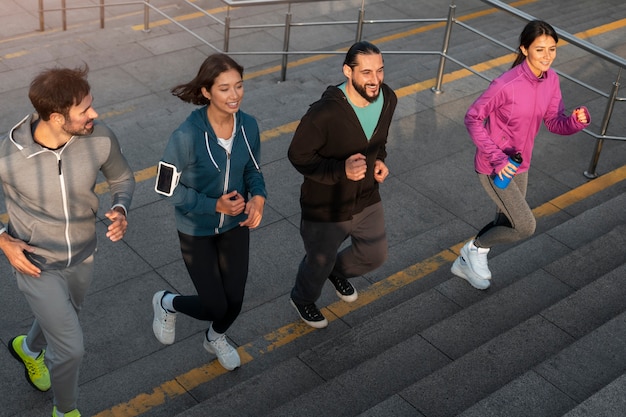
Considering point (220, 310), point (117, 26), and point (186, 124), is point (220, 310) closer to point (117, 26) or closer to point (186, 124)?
point (186, 124)

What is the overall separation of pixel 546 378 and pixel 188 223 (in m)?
2.04

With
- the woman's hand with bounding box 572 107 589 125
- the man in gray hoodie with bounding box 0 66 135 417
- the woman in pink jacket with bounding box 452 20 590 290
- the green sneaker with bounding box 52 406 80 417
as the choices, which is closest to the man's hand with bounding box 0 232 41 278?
the man in gray hoodie with bounding box 0 66 135 417

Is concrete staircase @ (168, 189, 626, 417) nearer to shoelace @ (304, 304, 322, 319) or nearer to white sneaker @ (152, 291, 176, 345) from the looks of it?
shoelace @ (304, 304, 322, 319)

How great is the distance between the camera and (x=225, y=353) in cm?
555

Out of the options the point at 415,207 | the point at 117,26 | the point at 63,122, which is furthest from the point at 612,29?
the point at 63,122

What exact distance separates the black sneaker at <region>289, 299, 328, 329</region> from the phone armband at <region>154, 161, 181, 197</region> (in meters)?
1.52

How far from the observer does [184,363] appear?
223 inches

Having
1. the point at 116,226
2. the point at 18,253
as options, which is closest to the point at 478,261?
the point at 116,226

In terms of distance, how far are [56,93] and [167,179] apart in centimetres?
75

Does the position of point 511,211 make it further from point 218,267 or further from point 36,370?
point 36,370

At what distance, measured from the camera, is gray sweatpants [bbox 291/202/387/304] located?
5426 mm

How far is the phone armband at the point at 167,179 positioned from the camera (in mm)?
4734

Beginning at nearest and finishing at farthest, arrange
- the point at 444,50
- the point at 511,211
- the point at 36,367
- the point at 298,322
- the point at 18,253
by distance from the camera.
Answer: the point at 18,253
the point at 36,367
the point at 511,211
the point at 298,322
the point at 444,50

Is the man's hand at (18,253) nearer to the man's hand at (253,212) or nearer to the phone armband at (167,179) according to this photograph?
the phone armband at (167,179)
